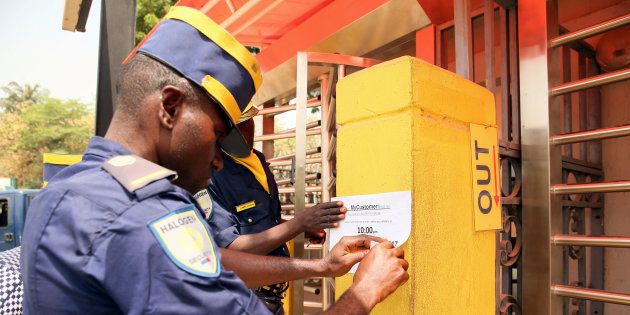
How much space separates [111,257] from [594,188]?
1.94m

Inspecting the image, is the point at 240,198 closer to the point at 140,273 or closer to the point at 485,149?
the point at 485,149

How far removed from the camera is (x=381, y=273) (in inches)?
57.7

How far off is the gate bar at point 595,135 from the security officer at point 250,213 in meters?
1.21

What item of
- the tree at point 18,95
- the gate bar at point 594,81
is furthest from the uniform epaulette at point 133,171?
the tree at point 18,95

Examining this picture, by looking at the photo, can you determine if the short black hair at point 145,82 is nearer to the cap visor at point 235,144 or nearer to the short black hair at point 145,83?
the short black hair at point 145,83

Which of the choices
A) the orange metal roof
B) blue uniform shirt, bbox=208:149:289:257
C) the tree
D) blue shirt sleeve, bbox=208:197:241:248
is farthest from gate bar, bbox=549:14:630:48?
the tree

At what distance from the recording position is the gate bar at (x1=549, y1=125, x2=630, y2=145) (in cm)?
198

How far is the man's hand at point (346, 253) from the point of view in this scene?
5.57 feet

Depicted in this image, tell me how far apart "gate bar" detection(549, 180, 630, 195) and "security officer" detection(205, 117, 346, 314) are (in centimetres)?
114

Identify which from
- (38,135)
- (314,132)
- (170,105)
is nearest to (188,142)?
(170,105)

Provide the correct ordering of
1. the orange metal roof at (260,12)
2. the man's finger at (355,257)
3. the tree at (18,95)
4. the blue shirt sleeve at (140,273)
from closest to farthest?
1. the blue shirt sleeve at (140,273)
2. the man's finger at (355,257)
3. the orange metal roof at (260,12)
4. the tree at (18,95)

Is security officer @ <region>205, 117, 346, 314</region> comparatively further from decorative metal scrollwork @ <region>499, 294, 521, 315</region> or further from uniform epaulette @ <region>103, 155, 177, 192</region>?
uniform epaulette @ <region>103, 155, 177, 192</region>

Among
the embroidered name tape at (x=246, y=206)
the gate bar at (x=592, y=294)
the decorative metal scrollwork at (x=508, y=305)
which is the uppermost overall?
→ the embroidered name tape at (x=246, y=206)

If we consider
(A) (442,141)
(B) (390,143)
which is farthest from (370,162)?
(A) (442,141)
